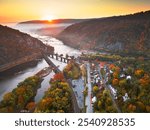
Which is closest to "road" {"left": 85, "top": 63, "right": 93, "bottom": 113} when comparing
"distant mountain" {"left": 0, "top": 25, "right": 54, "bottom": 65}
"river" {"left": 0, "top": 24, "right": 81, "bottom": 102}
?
"river" {"left": 0, "top": 24, "right": 81, "bottom": 102}

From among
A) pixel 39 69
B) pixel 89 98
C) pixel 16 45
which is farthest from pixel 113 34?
pixel 16 45

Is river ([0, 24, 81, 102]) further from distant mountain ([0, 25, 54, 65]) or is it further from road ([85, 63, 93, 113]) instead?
road ([85, 63, 93, 113])

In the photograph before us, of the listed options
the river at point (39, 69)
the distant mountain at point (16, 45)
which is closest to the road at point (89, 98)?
the river at point (39, 69)

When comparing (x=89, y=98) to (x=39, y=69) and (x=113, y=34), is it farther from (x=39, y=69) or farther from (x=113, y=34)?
(x=113, y=34)

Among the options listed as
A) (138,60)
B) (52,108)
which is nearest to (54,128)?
(52,108)

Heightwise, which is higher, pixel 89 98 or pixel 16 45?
pixel 16 45

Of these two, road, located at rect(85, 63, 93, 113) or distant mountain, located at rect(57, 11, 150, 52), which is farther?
distant mountain, located at rect(57, 11, 150, 52)
